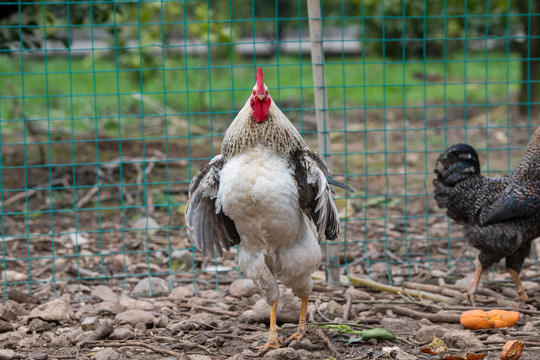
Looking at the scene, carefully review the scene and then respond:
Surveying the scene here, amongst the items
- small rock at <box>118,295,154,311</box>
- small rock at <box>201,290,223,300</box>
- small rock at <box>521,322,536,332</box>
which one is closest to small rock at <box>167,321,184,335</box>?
small rock at <box>118,295,154,311</box>

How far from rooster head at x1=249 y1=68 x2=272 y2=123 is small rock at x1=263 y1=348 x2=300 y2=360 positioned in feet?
4.93

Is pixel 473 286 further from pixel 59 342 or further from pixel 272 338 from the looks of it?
pixel 59 342

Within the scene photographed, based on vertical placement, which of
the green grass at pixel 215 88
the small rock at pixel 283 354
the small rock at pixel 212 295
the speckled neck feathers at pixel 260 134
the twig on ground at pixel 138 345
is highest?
the green grass at pixel 215 88

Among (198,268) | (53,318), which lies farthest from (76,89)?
(53,318)

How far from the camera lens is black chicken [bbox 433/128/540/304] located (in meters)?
4.94

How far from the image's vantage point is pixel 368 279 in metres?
5.50

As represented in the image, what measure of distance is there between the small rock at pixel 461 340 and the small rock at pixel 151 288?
2543 millimetres

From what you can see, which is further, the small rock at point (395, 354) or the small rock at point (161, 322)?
the small rock at point (161, 322)

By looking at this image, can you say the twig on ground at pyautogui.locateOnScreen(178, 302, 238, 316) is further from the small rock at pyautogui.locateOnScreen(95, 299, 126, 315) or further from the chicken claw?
the chicken claw

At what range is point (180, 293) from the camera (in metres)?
5.23

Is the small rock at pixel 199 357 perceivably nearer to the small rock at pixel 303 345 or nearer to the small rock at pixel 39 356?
the small rock at pixel 303 345

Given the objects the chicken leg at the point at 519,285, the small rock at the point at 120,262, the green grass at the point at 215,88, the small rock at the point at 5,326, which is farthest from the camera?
the green grass at the point at 215,88

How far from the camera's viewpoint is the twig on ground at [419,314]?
4553 millimetres

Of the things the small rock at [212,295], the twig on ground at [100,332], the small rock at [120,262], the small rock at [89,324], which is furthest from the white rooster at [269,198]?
the small rock at [120,262]
